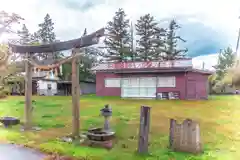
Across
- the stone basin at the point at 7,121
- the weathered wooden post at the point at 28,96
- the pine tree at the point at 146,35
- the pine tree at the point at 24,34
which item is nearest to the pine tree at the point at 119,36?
the pine tree at the point at 146,35

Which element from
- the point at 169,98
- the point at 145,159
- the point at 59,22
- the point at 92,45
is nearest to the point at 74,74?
the point at 92,45

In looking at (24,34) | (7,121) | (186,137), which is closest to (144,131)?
(186,137)

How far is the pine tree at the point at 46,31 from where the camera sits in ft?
5.17

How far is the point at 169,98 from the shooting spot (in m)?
7.10

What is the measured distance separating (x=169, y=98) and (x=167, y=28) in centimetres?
568

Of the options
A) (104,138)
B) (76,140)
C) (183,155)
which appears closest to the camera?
(183,155)

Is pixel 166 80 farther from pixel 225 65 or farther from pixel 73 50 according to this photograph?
pixel 225 65

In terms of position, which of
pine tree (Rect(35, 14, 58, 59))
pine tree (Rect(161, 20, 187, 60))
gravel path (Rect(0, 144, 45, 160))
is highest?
pine tree (Rect(35, 14, 58, 59))

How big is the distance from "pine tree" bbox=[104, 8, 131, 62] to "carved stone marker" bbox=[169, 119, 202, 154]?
28.2 inches

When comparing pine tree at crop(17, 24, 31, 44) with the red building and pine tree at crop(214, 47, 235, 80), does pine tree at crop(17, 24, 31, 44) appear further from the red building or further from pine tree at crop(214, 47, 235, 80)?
the red building

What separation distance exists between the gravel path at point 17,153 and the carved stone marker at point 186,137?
104 cm

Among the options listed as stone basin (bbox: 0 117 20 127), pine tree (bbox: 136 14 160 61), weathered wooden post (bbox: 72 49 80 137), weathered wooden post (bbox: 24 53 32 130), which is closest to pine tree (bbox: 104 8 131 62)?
pine tree (bbox: 136 14 160 61)

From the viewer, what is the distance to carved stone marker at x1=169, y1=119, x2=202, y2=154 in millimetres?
1843

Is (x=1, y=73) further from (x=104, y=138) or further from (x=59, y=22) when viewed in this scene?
(x=104, y=138)
